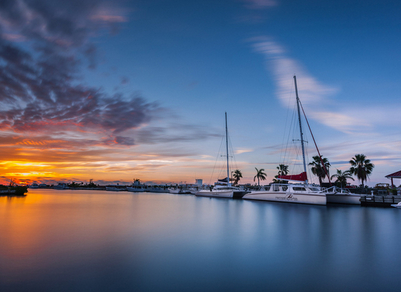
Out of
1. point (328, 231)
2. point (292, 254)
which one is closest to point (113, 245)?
point (292, 254)

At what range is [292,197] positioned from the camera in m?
46.5

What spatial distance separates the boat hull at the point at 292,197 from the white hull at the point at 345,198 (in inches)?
209

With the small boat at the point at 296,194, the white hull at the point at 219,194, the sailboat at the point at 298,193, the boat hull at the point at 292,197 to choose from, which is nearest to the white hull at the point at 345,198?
the sailboat at the point at 298,193

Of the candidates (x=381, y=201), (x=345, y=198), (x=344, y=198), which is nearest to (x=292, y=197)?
(x=344, y=198)

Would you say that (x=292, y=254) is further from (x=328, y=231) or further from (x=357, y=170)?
(x=357, y=170)

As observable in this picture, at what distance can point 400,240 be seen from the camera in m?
17.8

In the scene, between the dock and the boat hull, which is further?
the dock

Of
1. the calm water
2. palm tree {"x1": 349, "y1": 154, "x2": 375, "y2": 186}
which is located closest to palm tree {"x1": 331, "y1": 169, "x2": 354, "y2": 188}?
palm tree {"x1": 349, "y1": 154, "x2": 375, "y2": 186}

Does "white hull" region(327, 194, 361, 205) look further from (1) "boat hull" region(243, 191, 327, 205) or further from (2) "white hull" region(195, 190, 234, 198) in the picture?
(2) "white hull" region(195, 190, 234, 198)

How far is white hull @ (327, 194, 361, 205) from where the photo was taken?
4412 cm

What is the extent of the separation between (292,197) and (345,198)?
9058 millimetres

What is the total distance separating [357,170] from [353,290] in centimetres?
6598

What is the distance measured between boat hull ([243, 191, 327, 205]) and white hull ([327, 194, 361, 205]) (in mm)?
5314

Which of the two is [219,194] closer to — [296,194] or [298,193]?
[296,194]
